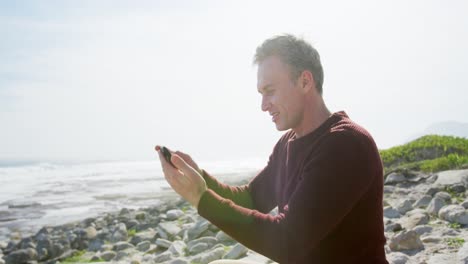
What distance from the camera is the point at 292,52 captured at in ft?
10.1

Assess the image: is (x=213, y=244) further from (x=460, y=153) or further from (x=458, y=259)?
(x=460, y=153)

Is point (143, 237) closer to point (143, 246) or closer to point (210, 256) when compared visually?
point (143, 246)

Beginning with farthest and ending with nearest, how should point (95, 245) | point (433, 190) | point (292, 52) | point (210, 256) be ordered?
point (95, 245)
point (433, 190)
point (210, 256)
point (292, 52)

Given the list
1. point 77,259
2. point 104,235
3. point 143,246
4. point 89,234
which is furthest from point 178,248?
point 89,234

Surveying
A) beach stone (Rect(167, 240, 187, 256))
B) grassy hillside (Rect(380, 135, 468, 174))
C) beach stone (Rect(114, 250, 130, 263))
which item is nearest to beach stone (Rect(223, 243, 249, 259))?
beach stone (Rect(167, 240, 187, 256))

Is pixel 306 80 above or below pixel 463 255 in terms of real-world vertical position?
above

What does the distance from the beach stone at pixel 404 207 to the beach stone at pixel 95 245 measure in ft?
22.4

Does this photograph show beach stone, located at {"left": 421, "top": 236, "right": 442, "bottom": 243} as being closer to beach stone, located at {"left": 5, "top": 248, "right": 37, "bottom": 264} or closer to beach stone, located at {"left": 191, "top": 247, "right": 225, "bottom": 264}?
beach stone, located at {"left": 191, "top": 247, "right": 225, "bottom": 264}

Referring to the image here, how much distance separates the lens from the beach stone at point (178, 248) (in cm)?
746

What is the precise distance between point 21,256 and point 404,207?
27.8 ft

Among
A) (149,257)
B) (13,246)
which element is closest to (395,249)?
(149,257)

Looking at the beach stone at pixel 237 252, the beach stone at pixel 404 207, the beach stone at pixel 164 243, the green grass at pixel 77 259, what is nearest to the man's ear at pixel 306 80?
the beach stone at pixel 237 252

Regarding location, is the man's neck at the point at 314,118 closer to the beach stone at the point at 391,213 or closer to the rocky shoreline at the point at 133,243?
the rocky shoreline at the point at 133,243

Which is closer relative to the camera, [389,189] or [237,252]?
[237,252]
